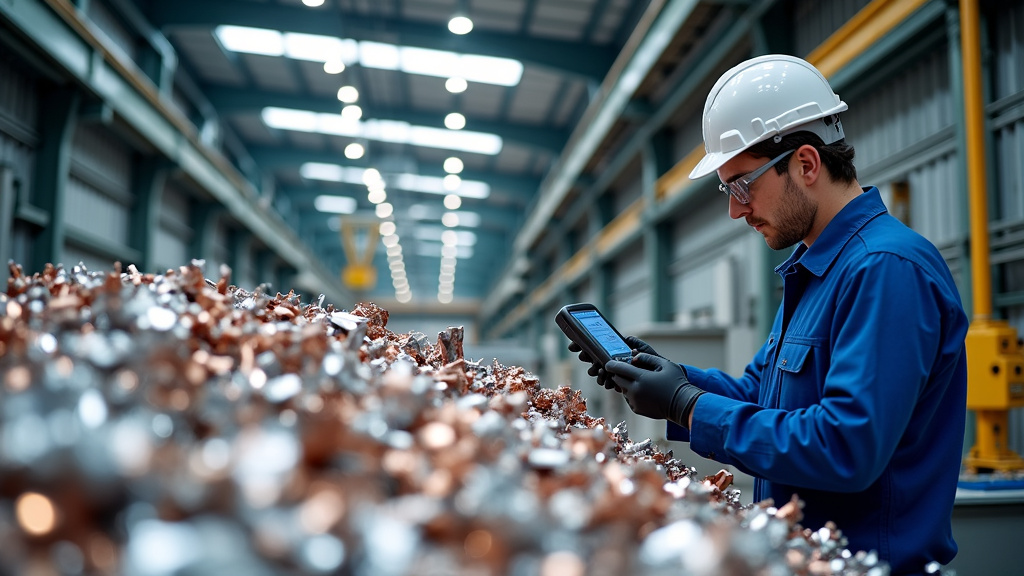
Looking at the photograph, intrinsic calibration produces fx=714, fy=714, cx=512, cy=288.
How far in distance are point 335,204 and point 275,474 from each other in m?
17.7

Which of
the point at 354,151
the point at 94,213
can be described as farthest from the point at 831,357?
the point at 354,151

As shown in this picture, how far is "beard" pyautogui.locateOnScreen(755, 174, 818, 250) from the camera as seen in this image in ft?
4.76

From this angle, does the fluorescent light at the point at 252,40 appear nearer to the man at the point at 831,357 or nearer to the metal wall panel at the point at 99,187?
the metal wall panel at the point at 99,187

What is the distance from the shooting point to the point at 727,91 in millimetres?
1514

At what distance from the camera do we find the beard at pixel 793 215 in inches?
57.1

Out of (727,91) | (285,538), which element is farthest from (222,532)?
(727,91)

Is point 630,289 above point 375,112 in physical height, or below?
below

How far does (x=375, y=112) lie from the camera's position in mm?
11164

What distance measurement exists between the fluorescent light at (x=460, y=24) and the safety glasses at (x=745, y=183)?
6954 mm

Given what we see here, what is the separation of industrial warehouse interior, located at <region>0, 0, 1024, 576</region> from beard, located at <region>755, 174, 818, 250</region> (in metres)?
0.09

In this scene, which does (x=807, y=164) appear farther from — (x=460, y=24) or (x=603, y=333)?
(x=460, y=24)

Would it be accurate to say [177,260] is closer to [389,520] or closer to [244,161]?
[244,161]

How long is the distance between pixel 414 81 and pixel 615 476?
33.7 ft

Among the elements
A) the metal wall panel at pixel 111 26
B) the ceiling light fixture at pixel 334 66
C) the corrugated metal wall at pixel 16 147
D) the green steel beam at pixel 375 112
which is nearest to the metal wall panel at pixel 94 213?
the corrugated metal wall at pixel 16 147
